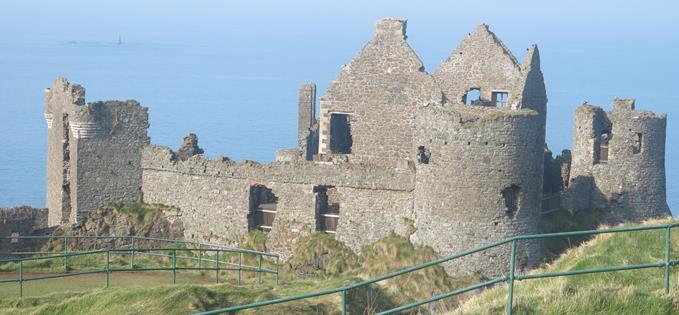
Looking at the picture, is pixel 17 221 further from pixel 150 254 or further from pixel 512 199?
pixel 512 199

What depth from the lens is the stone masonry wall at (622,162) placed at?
3431cm

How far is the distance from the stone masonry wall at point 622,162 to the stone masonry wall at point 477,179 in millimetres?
3365

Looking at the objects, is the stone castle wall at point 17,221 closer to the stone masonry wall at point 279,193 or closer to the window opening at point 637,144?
the stone masonry wall at point 279,193

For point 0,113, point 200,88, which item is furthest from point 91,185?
point 200,88

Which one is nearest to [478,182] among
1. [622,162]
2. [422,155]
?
[422,155]

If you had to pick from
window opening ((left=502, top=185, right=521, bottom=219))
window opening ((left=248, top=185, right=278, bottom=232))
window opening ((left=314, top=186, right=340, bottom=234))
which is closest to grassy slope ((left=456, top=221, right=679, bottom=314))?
window opening ((left=502, top=185, right=521, bottom=219))

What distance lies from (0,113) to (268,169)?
86.7 meters

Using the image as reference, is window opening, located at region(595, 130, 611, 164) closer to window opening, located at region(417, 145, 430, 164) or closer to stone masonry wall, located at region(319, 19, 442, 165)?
stone masonry wall, located at region(319, 19, 442, 165)

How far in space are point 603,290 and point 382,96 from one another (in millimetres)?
18625

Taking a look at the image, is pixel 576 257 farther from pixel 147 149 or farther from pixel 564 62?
pixel 564 62

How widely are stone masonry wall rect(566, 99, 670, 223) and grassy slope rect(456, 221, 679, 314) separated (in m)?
10.8

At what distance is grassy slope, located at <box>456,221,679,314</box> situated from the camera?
1764 centimetres

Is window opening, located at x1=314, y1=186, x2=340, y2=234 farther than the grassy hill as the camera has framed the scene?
Yes

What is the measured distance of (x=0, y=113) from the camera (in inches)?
4614
